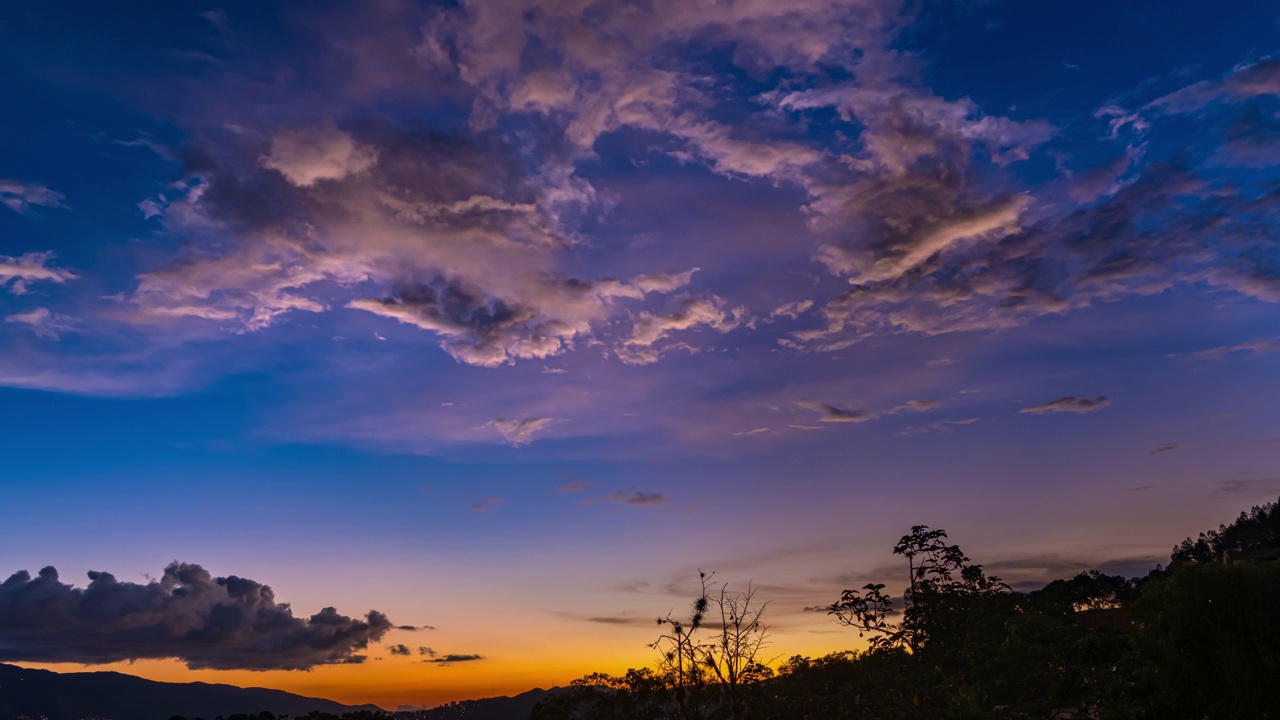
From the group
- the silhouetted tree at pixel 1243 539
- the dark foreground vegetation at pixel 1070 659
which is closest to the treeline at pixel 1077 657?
the dark foreground vegetation at pixel 1070 659

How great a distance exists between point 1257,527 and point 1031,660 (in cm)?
15953

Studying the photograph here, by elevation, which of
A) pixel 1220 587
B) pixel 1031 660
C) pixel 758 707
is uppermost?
pixel 1220 587

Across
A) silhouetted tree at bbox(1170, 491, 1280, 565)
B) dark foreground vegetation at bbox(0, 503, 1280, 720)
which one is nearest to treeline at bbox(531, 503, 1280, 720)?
dark foreground vegetation at bbox(0, 503, 1280, 720)

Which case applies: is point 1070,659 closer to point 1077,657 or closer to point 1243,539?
point 1077,657

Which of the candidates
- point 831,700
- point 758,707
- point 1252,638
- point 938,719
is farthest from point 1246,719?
point 758,707

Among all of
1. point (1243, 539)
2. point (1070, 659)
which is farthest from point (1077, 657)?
point (1243, 539)

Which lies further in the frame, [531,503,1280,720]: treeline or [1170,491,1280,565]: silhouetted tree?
[1170,491,1280,565]: silhouetted tree

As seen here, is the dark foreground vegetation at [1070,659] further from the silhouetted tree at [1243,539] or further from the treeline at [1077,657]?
the silhouetted tree at [1243,539]

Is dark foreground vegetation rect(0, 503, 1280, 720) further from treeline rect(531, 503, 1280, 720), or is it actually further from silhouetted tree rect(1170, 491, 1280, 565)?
silhouetted tree rect(1170, 491, 1280, 565)

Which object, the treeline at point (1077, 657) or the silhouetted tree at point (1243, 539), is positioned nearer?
the treeline at point (1077, 657)

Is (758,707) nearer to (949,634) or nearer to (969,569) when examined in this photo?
(949,634)

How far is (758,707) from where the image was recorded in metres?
57.7

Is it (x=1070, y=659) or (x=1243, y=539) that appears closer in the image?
(x=1070, y=659)

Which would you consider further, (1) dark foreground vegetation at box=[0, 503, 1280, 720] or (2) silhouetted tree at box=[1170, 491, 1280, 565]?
(2) silhouetted tree at box=[1170, 491, 1280, 565]
